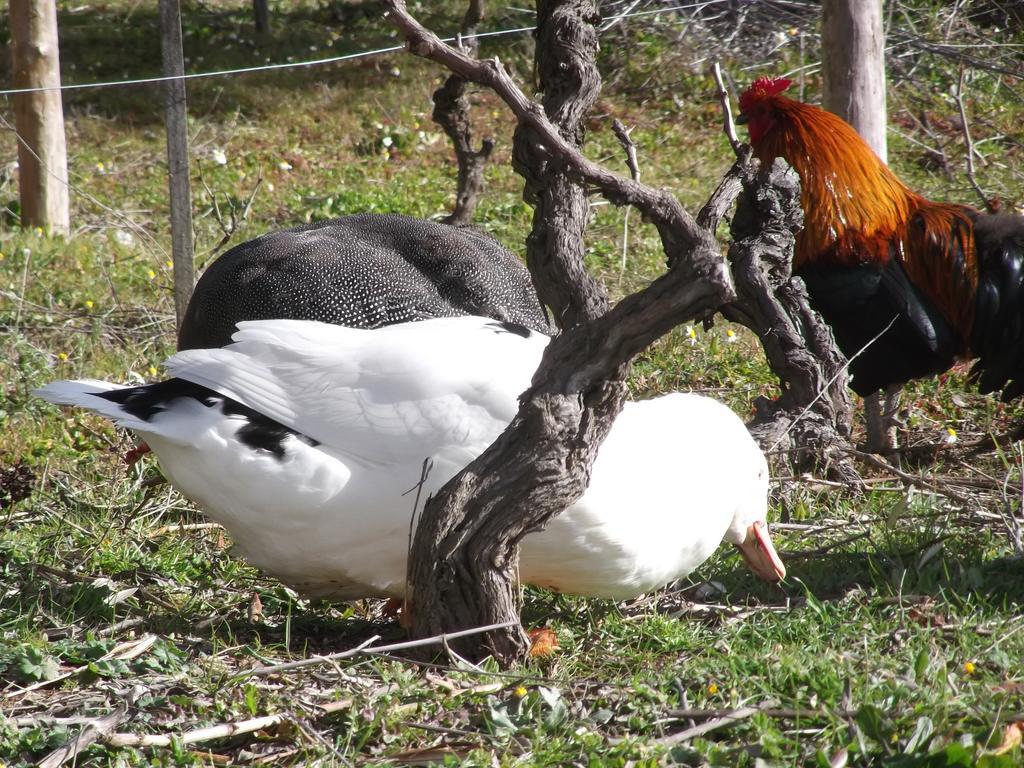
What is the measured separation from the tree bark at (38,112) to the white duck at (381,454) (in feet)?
13.2

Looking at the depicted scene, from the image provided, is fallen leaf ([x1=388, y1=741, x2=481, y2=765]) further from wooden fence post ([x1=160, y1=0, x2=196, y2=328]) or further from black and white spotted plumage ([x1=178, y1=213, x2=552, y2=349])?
wooden fence post ([x1=160, y1=0, x2=196, y2=328])

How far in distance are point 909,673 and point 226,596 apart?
186 cm

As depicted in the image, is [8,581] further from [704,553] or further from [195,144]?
[195,144]

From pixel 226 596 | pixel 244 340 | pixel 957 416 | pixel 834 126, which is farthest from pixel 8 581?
pixel 957 416

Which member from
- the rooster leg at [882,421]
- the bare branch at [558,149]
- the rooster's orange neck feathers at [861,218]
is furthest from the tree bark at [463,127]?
the bare branch at [558,149]

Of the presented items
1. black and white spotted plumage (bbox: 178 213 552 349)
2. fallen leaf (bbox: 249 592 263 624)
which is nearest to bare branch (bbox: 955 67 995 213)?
black and white spotted plumage (bbox: 178 213 552 349)

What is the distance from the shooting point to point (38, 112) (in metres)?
6.55

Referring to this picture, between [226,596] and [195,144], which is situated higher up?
[195,144]

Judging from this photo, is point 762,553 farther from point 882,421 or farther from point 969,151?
point 969,151

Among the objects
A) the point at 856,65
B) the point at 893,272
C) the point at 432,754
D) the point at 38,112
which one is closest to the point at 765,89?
the point at 856,65

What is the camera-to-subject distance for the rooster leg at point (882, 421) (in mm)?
4672

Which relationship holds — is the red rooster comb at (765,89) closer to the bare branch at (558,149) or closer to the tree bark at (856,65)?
the tree bark at (856,65)

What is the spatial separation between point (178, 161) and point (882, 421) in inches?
122

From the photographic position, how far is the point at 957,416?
16.7 ft
